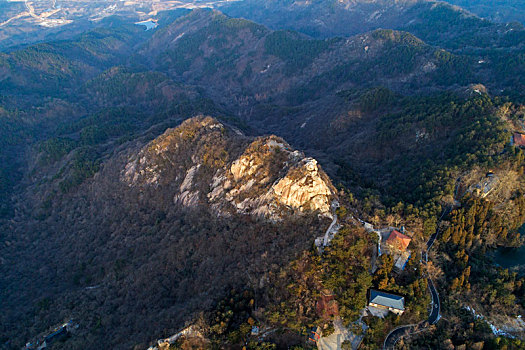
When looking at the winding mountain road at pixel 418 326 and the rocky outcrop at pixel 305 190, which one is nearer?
the winding mountain road at pixel 418 326

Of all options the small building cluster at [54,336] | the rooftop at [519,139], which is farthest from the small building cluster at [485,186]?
the small building cluster at [54,336]

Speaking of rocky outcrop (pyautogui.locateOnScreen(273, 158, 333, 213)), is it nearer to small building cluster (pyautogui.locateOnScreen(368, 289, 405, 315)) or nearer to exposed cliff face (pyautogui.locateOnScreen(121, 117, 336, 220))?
exposed cliff face (pyautogui.locateOnScreen(121, 117, 336, 220))

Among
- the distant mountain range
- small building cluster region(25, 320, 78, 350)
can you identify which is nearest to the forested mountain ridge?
the distant mountain range

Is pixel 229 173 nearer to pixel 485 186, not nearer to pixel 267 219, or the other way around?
pixel 267 219

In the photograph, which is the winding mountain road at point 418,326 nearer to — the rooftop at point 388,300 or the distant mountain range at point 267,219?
the distant mountain range at point 267,219

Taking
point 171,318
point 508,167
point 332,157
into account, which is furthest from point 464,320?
point 332,157

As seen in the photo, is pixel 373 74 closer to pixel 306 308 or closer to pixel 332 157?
pixel 332 157

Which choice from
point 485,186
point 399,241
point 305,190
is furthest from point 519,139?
point 305,190

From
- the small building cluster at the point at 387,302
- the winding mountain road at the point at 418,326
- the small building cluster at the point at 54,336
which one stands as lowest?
the small building cluster at the point at 54,336
